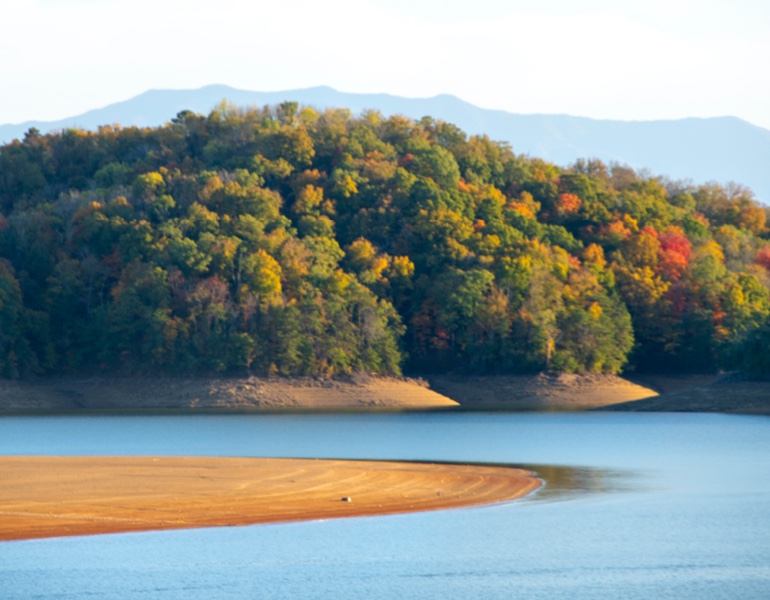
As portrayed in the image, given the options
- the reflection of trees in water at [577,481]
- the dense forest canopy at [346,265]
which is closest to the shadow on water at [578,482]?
the reflection of trees in water at [577,481]

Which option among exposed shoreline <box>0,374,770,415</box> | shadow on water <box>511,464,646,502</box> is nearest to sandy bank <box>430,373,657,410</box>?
exposed shoreline <box>0,374,770,415</box>

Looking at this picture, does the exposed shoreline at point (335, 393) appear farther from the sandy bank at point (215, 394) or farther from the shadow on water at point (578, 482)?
the shadow on water at point (578, 482)

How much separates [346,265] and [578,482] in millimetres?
68441

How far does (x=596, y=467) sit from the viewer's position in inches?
1852

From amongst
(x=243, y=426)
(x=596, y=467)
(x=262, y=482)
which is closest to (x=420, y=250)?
(x=243, y=426)

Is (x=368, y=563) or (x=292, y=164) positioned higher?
(x=292, y=164)

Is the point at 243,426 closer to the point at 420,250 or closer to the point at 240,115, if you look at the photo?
the point at 420,250

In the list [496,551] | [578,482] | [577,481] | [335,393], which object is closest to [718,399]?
[335,393]

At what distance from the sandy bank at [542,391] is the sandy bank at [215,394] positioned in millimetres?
2547

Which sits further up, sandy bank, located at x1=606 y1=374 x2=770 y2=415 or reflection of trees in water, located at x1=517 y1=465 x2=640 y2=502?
reflection of trees in water, located at x1=517 y1=465 x2=640 y2=502

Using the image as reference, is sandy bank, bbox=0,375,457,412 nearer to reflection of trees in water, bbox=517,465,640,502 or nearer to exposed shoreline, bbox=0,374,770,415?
exposed shoreline, bbox=0,374,770,415

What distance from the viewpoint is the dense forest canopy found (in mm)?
99000

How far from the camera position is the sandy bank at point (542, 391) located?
9938cm

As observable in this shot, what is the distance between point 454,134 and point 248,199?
98.5 ft
